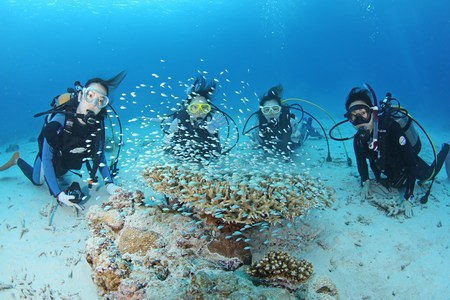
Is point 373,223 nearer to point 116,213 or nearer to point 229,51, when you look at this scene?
point 116,213

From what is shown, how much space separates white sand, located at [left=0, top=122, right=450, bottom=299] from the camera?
3.85 metres

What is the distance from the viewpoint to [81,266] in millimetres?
4281

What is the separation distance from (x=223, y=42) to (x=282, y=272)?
383ft

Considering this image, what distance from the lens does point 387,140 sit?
5.77 metres

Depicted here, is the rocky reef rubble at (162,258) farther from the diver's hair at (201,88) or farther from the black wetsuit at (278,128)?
the black wetsuit at (278,128)

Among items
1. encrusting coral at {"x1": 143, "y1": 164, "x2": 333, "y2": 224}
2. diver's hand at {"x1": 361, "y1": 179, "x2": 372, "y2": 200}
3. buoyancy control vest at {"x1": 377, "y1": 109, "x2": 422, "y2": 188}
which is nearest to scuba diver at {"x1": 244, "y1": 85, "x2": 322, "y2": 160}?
diver's hand at {"x1": 361, "y1": 179, "x2": 372, "y2": 200}

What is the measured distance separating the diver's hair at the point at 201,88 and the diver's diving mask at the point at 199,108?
1.54 ft

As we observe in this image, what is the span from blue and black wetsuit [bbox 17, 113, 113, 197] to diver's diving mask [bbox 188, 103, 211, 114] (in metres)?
2.24

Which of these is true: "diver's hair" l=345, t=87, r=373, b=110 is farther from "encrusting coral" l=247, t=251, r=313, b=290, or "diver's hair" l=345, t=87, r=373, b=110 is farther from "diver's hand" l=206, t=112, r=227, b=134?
"encrusting coral" l=247, t=251, r=313, b=290

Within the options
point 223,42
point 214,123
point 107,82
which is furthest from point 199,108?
point 223,42

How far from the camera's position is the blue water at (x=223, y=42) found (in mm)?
74188

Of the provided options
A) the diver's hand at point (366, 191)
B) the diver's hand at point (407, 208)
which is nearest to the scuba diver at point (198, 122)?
the diver's hand at point (366, 191)

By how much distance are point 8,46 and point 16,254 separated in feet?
427

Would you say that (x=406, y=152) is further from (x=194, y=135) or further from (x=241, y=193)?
(x=194, y=135)
